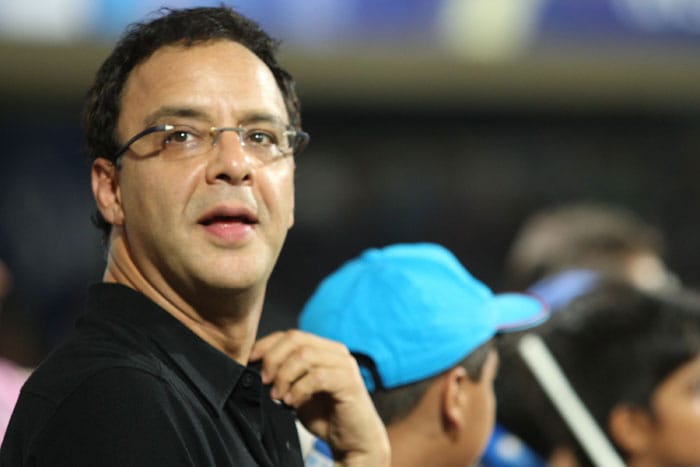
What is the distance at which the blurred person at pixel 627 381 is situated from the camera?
3.06 m

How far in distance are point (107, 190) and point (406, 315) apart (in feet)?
2.15

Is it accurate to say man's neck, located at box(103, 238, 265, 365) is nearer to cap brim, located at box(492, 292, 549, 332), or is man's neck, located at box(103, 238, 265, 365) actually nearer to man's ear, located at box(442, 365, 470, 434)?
man's ear, located at box(442, 365, 470, 434)

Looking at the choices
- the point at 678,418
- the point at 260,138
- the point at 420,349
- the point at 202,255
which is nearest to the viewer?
the point at 202,255

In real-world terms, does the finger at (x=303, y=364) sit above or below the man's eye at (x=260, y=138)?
below

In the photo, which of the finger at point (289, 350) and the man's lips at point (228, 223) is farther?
the finger at point (289, 350)

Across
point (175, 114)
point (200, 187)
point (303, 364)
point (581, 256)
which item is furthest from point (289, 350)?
point (581, 256)

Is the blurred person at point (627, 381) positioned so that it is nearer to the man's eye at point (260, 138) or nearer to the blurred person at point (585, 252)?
the blurred person at point (585, 252)

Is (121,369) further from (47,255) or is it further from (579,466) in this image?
(47,255)

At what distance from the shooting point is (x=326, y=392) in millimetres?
1911

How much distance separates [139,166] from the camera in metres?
1.85

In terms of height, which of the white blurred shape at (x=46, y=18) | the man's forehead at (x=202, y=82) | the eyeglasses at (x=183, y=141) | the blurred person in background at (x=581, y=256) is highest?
the white blurred shape at (x=46, y=18)

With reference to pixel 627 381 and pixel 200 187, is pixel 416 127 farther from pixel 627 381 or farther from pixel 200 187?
pixel 200 187

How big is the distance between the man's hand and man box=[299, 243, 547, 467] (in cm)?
33

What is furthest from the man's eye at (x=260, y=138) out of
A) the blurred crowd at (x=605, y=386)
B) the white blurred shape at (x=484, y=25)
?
the white blurred shape at (x=484, y=25)
